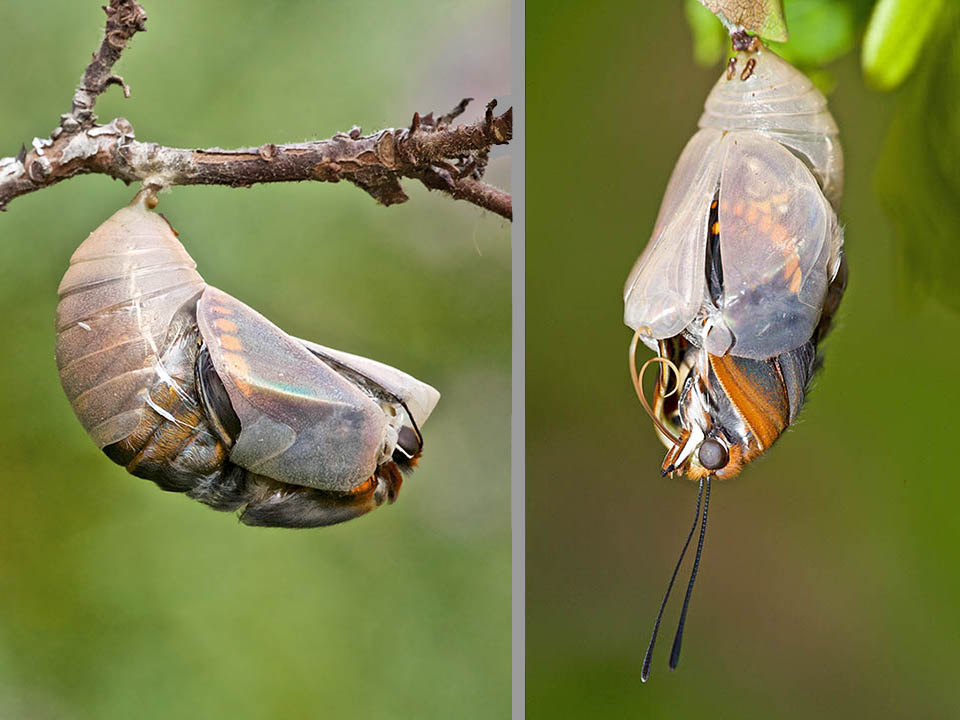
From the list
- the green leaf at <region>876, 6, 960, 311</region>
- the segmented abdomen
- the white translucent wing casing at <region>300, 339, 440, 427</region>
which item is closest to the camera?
the green leaf at <region>876, 6, 960, 311</region>

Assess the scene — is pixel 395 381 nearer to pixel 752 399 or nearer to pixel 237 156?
pixel 237 156

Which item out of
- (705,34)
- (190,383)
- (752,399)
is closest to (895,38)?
(705,34)

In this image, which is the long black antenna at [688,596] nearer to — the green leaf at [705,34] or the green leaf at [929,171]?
the green leaf at [929,171]

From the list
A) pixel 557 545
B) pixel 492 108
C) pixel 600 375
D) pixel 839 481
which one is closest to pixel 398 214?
pixel 492 108

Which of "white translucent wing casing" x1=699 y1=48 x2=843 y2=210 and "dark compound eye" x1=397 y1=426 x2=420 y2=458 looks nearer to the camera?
"white translucent wing casing" x1=699 y1=48 x2=843 y2=210

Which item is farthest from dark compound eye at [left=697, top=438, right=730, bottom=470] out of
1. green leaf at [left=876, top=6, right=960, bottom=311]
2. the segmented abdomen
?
the segmented abdomen

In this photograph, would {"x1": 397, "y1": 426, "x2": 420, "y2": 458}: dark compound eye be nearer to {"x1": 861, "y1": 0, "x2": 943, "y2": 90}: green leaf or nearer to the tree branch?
the tree branch
